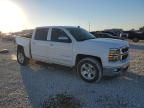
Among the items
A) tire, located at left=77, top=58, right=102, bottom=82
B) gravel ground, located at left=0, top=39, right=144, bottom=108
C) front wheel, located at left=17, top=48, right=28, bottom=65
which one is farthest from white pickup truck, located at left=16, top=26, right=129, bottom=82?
front wheel, located at left=17, top=48, right=28, bottom=65

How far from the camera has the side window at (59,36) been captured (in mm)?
9289

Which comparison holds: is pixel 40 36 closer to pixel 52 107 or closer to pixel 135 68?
pixel 135 68

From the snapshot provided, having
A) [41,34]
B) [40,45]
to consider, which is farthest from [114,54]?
[41,34]

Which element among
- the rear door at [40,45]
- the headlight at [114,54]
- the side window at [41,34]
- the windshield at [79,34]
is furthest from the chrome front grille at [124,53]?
the side window at [41,34]

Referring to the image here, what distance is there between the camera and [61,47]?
943cm

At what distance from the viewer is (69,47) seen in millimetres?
9148

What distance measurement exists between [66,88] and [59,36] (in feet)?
8.62

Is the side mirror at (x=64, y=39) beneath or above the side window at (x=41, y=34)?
beneath

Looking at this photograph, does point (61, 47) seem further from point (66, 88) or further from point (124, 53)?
point (124, 53)

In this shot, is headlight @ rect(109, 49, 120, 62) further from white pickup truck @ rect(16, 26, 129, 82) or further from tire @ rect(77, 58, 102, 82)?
tire @ rect(77, 58, 102, 82)

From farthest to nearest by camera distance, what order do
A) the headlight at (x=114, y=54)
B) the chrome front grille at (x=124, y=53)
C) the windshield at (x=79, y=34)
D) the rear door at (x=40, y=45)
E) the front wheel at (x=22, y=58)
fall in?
1. the front wheel at (x=22, y=58)
2. the rear door at (x=40, y=45)
3. the windshield at (x=79, y=34)
4. the chrome front grille at (x=124, y=53)
5. the headlight at (x=114, y=54)

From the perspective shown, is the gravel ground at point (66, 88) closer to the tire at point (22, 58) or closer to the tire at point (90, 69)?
the tire at point (90, 69)

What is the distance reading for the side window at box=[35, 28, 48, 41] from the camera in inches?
410

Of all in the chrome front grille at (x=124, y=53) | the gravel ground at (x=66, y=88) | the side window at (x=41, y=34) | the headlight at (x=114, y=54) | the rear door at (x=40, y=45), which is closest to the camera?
the gravel ground at (x=66, y=88)
